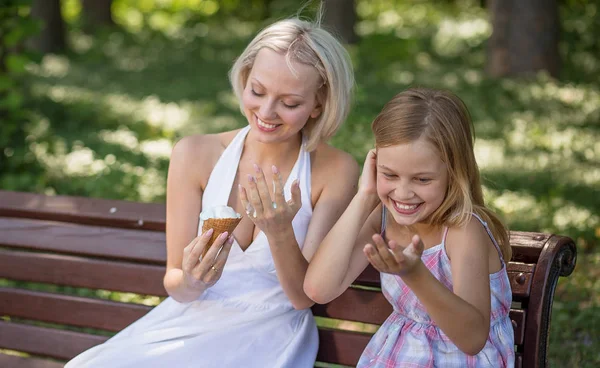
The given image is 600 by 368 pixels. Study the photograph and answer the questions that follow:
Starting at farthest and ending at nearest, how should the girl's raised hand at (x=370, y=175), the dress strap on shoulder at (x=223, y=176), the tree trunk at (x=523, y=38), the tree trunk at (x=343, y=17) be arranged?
the tree trunk at (x=343, y=17) < the tree trunk at (x=523, y=38) < the dress strap on shoulder at (x=223, y=176) < the girl's raised hand at (x=370, y=175)

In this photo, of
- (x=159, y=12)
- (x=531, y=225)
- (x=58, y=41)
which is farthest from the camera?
(x=159, y=12)

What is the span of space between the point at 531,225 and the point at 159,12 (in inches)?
757

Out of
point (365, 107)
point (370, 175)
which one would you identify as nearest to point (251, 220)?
point (370, 175)

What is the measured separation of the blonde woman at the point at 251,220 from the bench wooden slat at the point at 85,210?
1.19 feet

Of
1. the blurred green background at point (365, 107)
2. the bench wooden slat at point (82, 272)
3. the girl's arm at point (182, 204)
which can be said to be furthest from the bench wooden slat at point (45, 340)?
the blurred green background at point (365, 107)

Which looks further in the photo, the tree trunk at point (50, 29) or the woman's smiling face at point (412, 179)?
the tree trunk at point (50, 29)

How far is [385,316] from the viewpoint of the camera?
3.04 meters

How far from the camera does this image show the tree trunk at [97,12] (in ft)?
64.7

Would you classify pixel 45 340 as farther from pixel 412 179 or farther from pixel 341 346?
pixel 412 179

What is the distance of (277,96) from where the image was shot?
2.89m

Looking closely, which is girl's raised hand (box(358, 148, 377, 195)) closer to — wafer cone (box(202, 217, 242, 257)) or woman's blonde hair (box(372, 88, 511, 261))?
woman's blonde hair (box(372, 88, 511, 261))

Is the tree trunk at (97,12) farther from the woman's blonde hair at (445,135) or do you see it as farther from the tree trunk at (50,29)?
the woman's blonde hair at (445,135)

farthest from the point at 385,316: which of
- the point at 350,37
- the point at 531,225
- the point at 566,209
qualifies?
the point at 350,37

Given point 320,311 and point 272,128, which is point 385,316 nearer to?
point 320,311
